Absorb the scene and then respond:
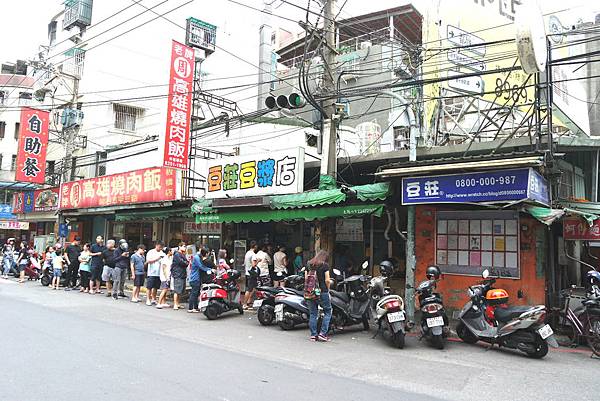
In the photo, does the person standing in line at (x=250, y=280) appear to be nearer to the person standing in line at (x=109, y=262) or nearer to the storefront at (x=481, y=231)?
the storefront at (x=481, y=231)

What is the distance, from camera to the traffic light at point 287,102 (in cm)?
1123

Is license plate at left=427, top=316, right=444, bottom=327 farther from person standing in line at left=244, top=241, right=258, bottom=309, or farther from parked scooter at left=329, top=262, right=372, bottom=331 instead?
person standing in line at left=244, top=241, right=258, bottom=309

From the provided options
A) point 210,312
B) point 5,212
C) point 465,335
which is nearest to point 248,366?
point 465,335

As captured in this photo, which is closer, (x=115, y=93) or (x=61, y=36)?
(x=115, y=93)

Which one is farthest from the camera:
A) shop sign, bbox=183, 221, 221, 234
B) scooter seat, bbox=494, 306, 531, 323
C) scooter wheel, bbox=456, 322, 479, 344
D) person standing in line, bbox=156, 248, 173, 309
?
shop sign, bbox=183, 221, 221, 234

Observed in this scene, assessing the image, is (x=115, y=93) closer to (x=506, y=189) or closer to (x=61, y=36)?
(x=61, y=36)

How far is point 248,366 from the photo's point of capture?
6324mm

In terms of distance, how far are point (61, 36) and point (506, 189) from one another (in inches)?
1326

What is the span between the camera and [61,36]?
104 feet

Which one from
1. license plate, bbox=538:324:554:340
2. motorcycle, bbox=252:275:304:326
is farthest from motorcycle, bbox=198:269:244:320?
license plate, bbox=538:324:554:340

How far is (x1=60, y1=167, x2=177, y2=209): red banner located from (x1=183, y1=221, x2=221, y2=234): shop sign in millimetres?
1809

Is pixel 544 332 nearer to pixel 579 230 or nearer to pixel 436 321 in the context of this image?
pixel 436 321

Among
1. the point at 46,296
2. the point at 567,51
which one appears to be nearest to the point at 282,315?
the point at 46,296

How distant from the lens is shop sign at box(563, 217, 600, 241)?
9.62 meters
